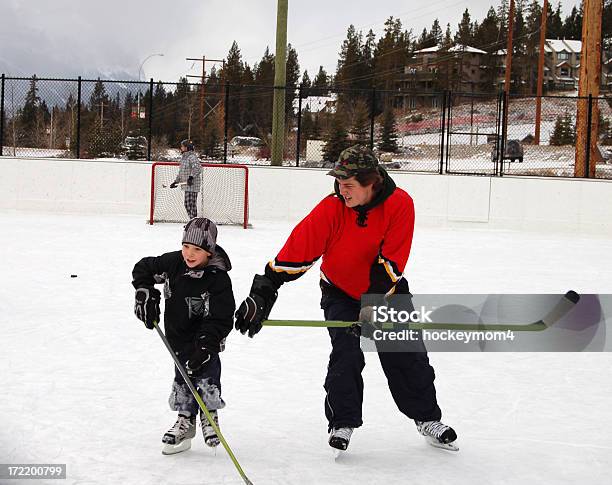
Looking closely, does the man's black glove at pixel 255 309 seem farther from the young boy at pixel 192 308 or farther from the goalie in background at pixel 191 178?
the goalie in background at pixel 191 178

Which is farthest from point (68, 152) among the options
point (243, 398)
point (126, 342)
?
point (243, 398)

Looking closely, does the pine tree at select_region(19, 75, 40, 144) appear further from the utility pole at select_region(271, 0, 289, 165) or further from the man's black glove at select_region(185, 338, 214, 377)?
the man's black glove at select_region(185, 338, 214, 377)

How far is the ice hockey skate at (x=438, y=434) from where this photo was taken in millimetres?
3871

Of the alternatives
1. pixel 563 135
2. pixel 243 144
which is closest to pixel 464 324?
pixel 243 144

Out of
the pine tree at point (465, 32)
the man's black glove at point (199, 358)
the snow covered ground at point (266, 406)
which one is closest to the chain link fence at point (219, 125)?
the snow covered ground at point (266, 406)

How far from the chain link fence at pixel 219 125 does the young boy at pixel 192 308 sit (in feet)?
41.6

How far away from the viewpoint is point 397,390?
12.9 feet

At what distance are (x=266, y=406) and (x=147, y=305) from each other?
1.19 meters

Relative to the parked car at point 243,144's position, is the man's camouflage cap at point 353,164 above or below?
below

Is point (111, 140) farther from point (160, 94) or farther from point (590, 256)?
point (590, 256)

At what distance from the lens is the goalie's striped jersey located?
3.69 meters

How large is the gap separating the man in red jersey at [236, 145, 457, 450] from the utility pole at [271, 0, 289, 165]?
1335 centimetres

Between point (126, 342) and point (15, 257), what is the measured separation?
4173 mm

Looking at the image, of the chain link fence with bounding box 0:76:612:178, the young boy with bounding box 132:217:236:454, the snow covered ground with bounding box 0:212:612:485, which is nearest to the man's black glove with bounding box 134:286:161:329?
the young boy with bounding box 132:217:236:454
